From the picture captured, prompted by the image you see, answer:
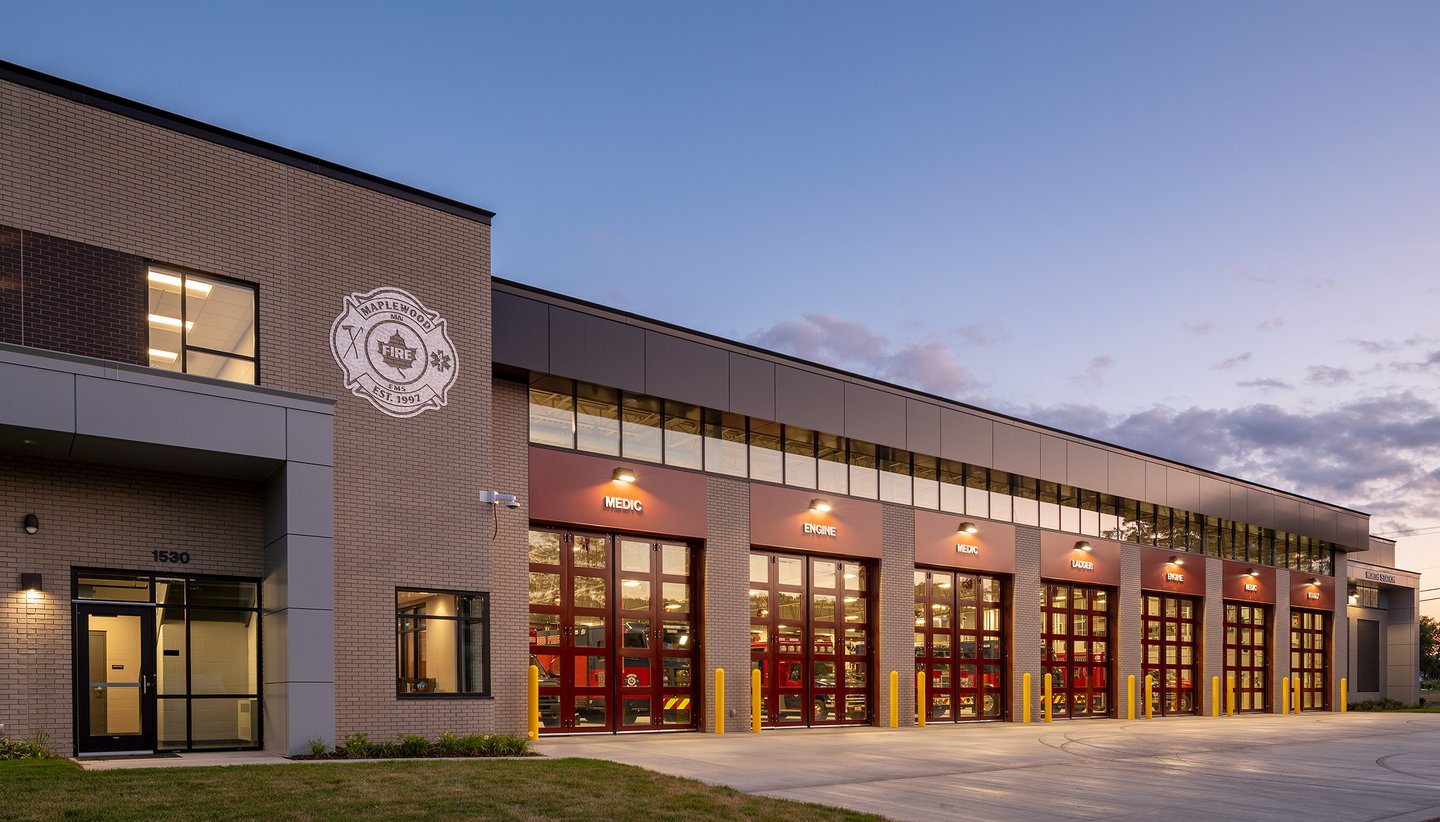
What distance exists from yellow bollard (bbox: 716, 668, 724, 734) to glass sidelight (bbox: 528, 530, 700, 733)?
56 centimetres

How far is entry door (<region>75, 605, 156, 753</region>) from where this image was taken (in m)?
15.3

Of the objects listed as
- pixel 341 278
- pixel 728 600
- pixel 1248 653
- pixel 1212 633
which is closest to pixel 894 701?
pixel 728 600

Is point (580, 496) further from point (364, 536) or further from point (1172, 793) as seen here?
point (1172, 793)

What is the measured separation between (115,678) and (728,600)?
11143 mm

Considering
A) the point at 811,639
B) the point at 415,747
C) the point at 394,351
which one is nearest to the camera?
the point at 415,747

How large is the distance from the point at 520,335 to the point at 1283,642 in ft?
102

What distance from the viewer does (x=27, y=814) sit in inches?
393

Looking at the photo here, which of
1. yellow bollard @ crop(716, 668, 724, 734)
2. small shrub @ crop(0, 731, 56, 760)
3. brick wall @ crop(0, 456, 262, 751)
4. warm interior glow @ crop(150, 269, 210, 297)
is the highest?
warm interior glow @ crop(150, 269, 210, 297)

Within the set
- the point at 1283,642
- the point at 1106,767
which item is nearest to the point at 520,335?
the point at 1106,767

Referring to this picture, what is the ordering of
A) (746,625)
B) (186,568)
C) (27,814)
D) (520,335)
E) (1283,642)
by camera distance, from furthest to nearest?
(1283,642) → (746,625) → (520,335) → (186,568) → (27,814)

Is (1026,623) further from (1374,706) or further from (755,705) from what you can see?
(1374,706)

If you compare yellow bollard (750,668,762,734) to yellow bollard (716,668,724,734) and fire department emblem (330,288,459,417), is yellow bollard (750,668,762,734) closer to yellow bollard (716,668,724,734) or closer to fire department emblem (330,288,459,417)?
yellow bollard (716,668,724,734)

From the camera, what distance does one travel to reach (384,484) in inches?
698

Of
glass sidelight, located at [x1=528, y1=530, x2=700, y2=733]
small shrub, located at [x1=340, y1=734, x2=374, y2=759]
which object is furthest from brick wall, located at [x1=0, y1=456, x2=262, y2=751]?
glass sidelight, located at [x1=528, y1=530, x2=700, y2=733]
